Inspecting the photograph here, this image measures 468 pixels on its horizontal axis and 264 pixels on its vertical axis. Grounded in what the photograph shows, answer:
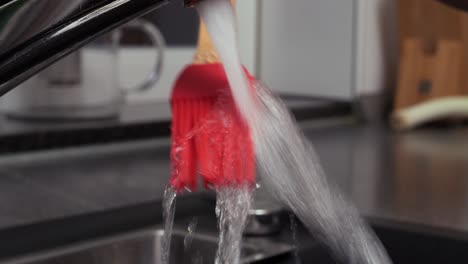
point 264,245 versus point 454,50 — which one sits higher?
point 454,50

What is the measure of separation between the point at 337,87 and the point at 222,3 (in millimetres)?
1127

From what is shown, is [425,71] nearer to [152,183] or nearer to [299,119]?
[299,119]

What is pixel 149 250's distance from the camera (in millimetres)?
624

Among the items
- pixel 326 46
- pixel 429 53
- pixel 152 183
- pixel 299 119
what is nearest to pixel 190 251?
pixel 152 183

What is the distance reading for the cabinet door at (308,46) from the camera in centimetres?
146

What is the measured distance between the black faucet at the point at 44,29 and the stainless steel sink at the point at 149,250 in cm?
27

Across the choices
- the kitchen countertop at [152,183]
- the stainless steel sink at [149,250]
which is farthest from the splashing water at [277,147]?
the kitchen countertop at [152,183]

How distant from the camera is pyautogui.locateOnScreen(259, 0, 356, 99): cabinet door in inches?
57.5

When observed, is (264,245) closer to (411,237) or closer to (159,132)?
(411,237)

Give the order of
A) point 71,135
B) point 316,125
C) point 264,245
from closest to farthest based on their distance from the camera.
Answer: point 264,245
point 71,135
point 316,125

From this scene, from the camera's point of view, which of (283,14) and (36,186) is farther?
(283,14)

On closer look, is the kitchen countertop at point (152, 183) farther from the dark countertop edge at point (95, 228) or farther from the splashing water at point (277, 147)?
the splashing water at point (277, 147)

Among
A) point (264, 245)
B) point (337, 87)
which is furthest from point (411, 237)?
point (337, 87)

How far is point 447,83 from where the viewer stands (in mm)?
1507
